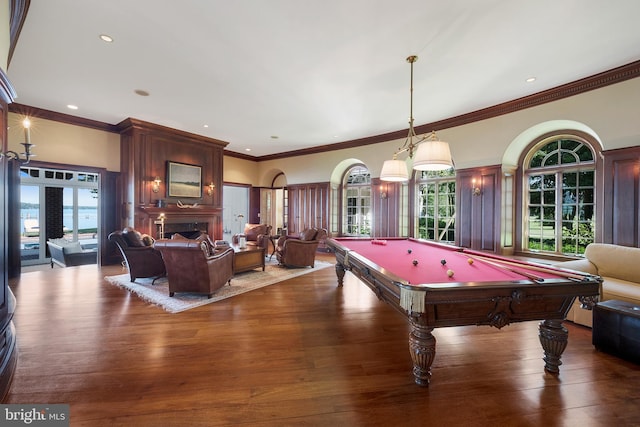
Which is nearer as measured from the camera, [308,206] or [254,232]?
[254,232]

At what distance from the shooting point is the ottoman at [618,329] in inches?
92.5

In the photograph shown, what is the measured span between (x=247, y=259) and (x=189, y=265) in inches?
62.3

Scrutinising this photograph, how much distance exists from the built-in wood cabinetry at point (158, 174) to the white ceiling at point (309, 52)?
1.09 metres

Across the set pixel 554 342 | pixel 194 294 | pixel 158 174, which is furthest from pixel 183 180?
pixel 554 342

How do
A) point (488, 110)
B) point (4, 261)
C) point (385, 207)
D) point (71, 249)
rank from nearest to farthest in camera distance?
point (4, 261), point (488, 110), point (71, 249), point (385, 207)

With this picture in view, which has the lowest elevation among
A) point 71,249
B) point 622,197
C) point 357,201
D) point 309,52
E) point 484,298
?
point 71,249

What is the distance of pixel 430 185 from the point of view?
6.78m

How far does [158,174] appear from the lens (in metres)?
6.61

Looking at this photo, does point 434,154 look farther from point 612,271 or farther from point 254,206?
point 254,206

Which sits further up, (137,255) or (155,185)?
→ (155,185)

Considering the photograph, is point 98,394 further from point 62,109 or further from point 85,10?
point 62,109

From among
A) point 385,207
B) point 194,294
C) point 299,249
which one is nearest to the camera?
point 194,294

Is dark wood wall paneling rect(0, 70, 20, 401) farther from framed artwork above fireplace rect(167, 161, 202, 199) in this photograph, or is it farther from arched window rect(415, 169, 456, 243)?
arched window rect(415, 169, 456, 243)

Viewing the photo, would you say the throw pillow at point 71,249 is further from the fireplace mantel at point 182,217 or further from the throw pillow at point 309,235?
the throw pillow at point 309,235
